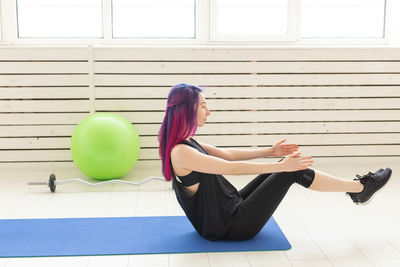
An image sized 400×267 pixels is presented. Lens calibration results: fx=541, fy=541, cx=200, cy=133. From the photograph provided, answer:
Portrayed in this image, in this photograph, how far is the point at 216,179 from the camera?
9.59ft

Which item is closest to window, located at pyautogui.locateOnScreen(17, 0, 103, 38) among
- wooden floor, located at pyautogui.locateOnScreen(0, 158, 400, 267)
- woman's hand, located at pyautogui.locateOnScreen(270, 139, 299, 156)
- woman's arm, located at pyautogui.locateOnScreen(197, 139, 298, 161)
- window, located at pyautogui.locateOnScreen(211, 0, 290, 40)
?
window, located at pyautogui.locateOnScreen(211, 0, 290, 40)

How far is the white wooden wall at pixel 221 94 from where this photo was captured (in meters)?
4.91

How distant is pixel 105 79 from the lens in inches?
194

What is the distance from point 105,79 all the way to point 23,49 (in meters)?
0.77

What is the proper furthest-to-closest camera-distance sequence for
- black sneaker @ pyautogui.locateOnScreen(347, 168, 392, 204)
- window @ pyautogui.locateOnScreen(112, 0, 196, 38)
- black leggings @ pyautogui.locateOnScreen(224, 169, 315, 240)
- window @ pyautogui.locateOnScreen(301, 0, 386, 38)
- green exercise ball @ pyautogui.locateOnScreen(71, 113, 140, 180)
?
window @ pyautogui.locateOnScreen(301, 0, 386, 38), window @ pyautogui.locateOnScreen(112, 0, 196, 38), green exercise ball @ pyautogui.locateOnScreen(71, 113, 140, 180), black sneaker @ pyautogui.locateOnScreen(347, 168, 392, 204), black leggings @ pyautogui.locateOnScreen(224, 169, 315, 240)

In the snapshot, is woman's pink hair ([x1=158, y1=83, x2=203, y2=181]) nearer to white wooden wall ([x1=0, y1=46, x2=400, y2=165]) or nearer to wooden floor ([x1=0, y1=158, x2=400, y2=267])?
wooden floor ([x1=0, y1=158, x2=400, y2=267])

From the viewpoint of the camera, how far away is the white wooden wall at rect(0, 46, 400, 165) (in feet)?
16.1

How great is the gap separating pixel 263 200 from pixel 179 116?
2.06 feet

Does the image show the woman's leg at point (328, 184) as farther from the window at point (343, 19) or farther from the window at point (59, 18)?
the window at point (59, 18)

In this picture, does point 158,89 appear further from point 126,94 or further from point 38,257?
point 38,257

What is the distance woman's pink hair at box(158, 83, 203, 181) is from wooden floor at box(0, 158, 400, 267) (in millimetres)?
582

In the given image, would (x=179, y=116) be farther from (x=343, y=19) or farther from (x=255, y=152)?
(x=343, y=19)

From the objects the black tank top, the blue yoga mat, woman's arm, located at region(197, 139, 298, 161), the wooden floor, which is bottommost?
the wooden floor

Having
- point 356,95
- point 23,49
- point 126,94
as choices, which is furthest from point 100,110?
point 356,95
